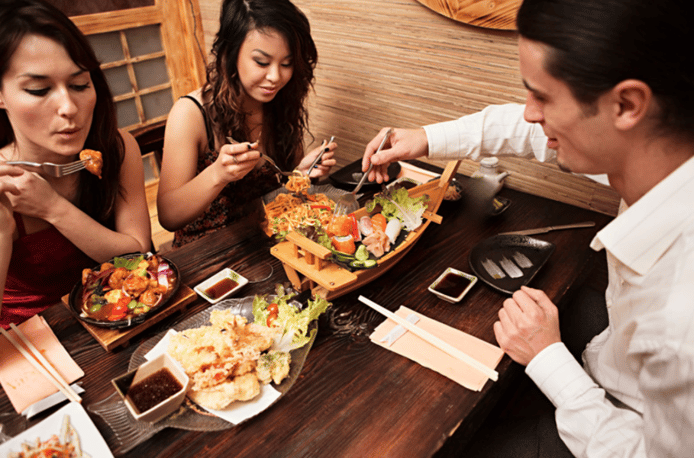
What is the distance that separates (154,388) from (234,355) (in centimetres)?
24

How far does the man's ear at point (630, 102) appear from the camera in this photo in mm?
956

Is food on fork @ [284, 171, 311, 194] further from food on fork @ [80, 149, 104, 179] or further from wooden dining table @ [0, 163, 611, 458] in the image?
food on fork @ [80, 149, 104, 179]

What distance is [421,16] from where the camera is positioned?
2625mm

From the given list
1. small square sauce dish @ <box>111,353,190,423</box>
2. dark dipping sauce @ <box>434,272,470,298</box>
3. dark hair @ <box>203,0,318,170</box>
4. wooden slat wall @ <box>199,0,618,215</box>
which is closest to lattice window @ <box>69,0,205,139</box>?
wooden slat wall @ <box>199,0,618,215</box>

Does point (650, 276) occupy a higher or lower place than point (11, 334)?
higher

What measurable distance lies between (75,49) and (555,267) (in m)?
2.15

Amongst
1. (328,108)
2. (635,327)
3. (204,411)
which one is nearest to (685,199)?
(635,327)

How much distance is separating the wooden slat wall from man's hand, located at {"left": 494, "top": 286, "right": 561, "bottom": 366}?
4.17 feet

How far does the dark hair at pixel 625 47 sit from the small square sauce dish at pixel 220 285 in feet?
4.29

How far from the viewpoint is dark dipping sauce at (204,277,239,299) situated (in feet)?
5.37

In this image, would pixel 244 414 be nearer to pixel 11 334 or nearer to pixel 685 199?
pixel 11 334

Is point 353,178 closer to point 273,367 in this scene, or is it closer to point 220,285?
point 220,285

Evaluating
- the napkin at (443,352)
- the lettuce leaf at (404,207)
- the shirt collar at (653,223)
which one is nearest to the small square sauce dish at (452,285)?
the napkin at (443,352)

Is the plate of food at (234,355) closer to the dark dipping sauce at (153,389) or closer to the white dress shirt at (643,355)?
the dark dipping sauce at (153,389)
